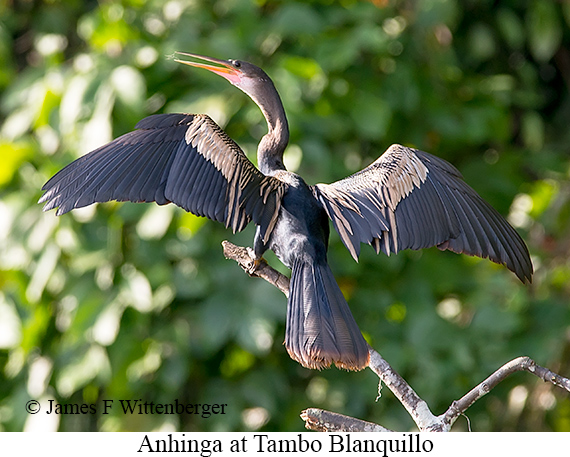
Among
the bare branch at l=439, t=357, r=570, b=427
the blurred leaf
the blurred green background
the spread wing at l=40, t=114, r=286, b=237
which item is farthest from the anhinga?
the blurred leaf

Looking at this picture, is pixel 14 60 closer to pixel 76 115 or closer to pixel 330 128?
pixel 76 115

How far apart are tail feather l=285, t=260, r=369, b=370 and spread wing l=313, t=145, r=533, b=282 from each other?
14 centimetres

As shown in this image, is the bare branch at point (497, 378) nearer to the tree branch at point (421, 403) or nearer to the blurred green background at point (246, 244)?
the tree branch at point (421, 403)

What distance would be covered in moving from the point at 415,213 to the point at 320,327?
1.65ft

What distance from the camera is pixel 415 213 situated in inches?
88.0

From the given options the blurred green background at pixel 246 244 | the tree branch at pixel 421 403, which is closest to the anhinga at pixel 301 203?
the tree branch at pixel 421 403

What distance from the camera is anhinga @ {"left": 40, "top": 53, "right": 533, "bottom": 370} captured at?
2.03m

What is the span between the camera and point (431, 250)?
159 inches

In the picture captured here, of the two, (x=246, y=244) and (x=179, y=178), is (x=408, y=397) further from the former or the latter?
(x=246, y=244)

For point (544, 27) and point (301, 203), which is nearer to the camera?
point (301, 203)

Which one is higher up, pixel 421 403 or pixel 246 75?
Result: pixel 246 75

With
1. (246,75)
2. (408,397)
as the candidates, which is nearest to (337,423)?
(408,397)

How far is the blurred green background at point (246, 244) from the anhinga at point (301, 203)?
3.70ft

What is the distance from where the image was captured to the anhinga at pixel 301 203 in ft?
6.66
